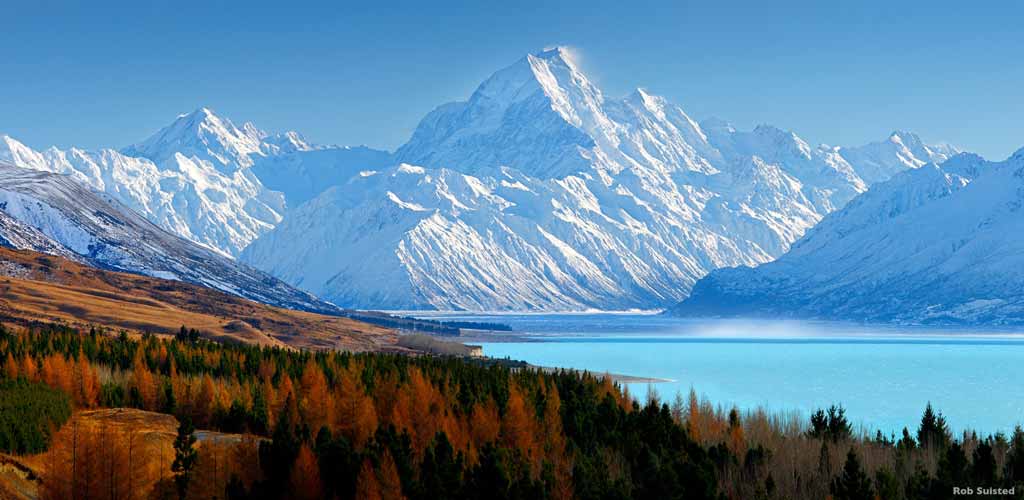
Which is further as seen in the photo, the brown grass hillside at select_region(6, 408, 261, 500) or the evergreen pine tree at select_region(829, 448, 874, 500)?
the brown grass hillside at select_region(6, 408, 261, 500)

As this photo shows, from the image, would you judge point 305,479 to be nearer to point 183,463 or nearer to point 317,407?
point 183,463

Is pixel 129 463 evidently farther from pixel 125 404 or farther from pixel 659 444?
pixel 125 404

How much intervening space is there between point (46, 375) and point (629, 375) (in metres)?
91.8

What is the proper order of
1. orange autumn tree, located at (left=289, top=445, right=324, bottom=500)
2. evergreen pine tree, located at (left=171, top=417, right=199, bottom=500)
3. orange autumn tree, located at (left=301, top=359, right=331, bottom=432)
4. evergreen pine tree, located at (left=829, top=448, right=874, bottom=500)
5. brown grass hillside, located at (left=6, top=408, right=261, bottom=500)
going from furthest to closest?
orange autumn tree, located at (left=301, top=359, right=331, bottom=432) < orange autumn tree, located at (left=289, top=445, right=324, bottom=500) < evergreen pine tree, located at (left=171, top=417, right=199, bottom=500) < brown grass hillside, located at (left=6, top=408, right=261, bottom=500) < evergreen pine tree, located at (left=829, top=448, right=874, bottom=500)

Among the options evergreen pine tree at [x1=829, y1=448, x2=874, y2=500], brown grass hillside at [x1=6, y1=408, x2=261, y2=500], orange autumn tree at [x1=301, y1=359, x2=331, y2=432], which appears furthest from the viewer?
orange autumn tree at [x1=301, y1=359, x2=331, y2=432]

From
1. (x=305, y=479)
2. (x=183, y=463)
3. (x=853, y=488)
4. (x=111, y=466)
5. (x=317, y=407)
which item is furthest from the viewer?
(x=317, y=407)

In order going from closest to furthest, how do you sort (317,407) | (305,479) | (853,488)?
(853,488) → (305,479) → (317,407)

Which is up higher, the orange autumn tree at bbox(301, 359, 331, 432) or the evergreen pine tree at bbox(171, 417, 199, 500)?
the orange autumn tree at bbox(301, 359, 331, 432)

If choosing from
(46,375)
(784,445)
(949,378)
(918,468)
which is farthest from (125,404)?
(949,378)

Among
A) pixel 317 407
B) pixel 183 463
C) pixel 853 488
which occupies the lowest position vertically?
pixel 853 488

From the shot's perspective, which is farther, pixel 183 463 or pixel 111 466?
pixel 183 463

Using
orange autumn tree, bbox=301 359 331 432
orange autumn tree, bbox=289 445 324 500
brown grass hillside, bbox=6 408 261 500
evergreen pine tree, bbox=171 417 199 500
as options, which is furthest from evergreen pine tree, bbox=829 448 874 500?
orange autumn tree, bbox=301 359 331 432

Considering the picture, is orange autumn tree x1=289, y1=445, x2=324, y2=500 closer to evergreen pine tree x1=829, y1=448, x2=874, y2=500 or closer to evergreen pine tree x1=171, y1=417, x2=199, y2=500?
evergreen pine tree x1=171, y1=417, x2=199, y2=500

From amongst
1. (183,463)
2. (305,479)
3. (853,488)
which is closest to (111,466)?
(183,463)
